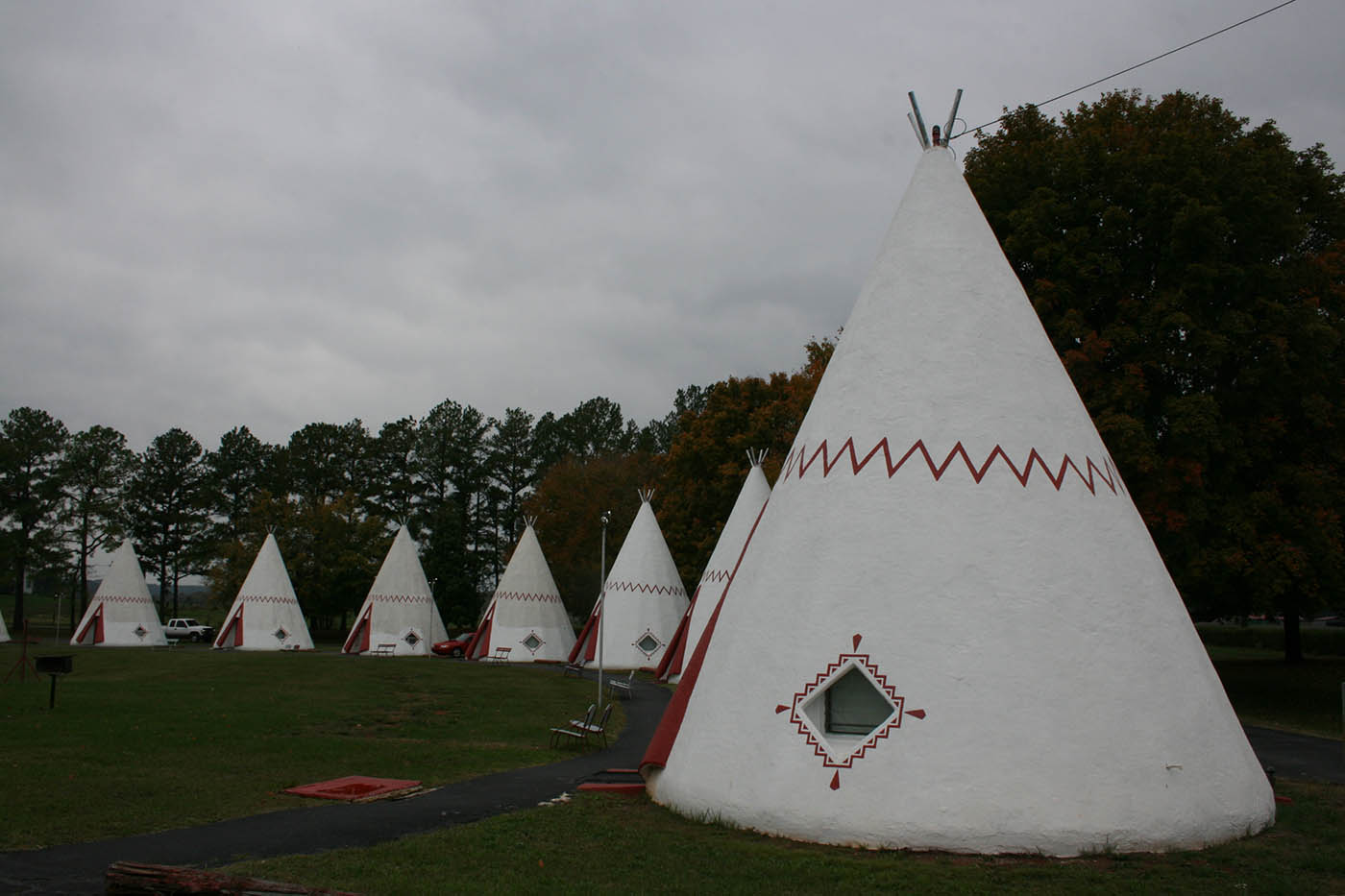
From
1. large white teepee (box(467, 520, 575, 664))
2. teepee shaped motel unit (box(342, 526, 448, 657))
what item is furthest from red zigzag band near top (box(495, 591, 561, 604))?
teepee shaped motel unit (box(342, 526, 448, 657))

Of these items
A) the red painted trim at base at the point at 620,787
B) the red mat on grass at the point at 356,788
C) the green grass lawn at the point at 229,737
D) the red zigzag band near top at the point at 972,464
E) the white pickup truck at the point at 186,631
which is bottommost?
the white pickup truck at the point at 186,631

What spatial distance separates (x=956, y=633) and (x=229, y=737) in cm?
1203

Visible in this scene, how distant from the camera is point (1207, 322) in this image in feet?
66.3

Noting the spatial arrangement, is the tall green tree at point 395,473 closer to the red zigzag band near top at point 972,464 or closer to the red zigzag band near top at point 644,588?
the red zigzag band near top at point 644,588

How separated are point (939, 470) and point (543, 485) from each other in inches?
2041

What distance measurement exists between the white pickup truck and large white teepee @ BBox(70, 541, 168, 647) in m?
11.2

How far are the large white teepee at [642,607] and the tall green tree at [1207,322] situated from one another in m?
17.3

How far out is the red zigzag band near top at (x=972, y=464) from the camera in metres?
8.87

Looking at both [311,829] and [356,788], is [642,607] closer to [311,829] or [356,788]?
[356,788]

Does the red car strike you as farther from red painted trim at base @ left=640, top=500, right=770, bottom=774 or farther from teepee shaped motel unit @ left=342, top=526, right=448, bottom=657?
red painted trim at base @ left=640, top=500, right=770, bottom=774

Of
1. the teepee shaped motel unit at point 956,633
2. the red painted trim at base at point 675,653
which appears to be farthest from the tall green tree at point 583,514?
the teepee shaped motel unit at point 956,633

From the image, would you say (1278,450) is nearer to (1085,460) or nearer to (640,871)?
(1085,460)

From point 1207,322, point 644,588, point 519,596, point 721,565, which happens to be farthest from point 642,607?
point 1207,322

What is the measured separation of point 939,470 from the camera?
8883 millimetres
